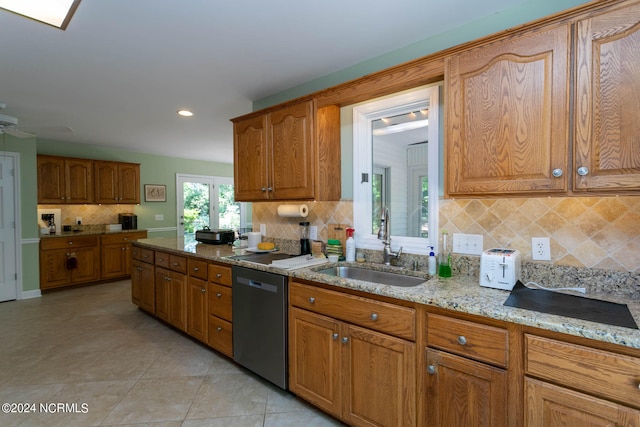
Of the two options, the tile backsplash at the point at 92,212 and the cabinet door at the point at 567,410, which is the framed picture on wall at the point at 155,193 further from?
the cabinet door at the point at 567,410

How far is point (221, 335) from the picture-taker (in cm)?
258

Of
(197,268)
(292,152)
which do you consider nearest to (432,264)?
(292,152)

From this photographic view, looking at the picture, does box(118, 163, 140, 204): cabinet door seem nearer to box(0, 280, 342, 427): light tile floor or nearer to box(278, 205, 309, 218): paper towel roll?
box(0, 280, 342, 427): light tile floor

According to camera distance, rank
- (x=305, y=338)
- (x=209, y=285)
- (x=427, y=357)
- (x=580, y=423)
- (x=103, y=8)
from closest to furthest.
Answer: (x=580, y=423) → (x=427, y=357) → (x=103, y=8) → (x=305, y=338) → (x=209, y=285)

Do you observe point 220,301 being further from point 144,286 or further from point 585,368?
point 585,368

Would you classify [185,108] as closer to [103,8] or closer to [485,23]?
[103,8]

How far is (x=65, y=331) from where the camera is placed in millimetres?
3268

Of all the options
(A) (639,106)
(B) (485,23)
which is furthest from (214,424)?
(B) (485,23)

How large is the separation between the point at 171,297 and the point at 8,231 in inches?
123

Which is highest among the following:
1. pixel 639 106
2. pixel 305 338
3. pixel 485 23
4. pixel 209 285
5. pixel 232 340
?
pixel 485 23

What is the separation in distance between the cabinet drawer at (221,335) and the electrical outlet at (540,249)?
2130mm

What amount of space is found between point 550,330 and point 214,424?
1851mm

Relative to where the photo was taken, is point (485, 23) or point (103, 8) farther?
point (485, 23)

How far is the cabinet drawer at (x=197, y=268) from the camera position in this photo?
2682 mm
